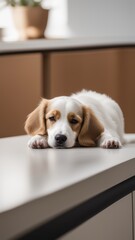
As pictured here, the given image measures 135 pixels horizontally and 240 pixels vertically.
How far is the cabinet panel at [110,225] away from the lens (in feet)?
2.12

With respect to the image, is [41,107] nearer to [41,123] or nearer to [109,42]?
[41,123]

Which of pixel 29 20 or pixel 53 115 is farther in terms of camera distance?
pixel 29 20

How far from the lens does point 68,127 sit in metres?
0.94

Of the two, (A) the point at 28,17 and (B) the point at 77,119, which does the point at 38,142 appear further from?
(A) the point at 28,17

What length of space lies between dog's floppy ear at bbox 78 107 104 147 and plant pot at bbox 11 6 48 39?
4.72 feet

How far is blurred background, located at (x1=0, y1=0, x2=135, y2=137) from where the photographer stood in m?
2.12

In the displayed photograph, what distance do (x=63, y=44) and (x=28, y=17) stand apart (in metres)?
0.20

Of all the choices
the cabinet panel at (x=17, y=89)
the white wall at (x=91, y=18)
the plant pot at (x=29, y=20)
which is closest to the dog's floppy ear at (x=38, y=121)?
the cabinet panel at (x=17, y=89)

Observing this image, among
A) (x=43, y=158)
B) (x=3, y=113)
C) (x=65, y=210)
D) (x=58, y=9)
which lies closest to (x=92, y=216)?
(x=65, y=210)

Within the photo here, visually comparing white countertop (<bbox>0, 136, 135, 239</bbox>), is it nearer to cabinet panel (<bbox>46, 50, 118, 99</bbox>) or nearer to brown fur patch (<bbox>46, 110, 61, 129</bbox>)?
brown fur patch (<bbox>46, 110, 61, 129</bbox>)

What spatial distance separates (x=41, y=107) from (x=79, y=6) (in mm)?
1774

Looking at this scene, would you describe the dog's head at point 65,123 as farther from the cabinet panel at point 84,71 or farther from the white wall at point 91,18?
the white wall at point 91,18

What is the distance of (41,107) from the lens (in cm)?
97

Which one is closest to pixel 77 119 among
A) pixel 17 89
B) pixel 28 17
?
pixel 17 89
